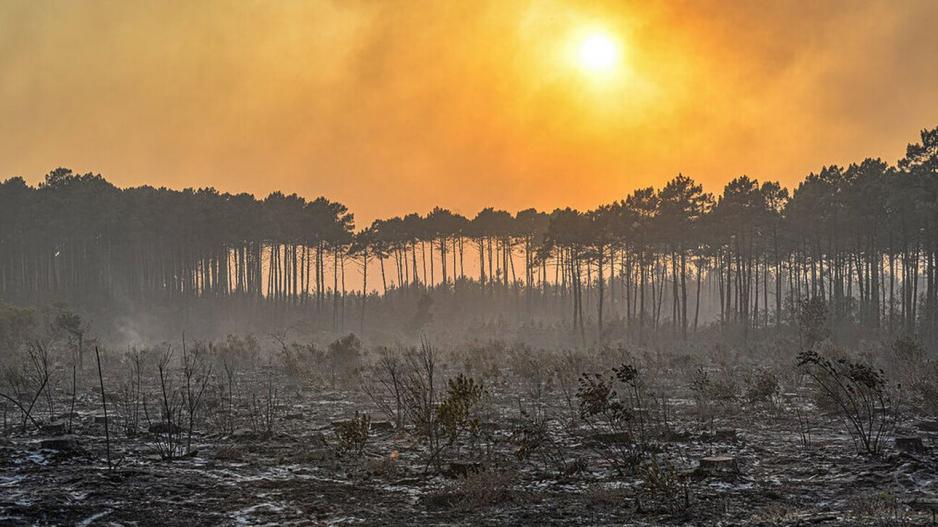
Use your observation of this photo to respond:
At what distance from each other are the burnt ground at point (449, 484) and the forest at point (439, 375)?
0.06 meters

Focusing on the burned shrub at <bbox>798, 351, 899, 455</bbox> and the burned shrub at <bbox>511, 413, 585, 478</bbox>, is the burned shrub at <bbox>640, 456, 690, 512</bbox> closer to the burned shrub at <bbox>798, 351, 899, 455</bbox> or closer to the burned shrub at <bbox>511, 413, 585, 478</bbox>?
the burned shrub at <bbox>511, 413, 585, 478</bbox>

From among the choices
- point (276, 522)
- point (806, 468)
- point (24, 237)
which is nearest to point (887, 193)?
point (806, 468)

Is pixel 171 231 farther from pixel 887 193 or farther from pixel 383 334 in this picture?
pixel 887 193

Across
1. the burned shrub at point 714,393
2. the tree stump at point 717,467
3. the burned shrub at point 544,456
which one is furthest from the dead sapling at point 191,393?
the burned shrub at point 714,393

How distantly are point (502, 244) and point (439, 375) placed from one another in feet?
178

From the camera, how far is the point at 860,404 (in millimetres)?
16547

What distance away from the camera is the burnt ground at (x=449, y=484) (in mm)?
8508

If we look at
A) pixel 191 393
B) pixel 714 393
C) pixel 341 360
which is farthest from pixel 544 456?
pixel 341 360

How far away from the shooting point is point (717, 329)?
5769 centimetres

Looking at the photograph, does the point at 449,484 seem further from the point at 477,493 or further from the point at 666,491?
the point at 666,491

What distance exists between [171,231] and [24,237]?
528 inches

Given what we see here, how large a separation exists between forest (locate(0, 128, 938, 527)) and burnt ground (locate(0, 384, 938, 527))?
63 millimetres

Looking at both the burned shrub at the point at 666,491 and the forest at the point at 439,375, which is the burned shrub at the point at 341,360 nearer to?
the forest at the point at 439,375

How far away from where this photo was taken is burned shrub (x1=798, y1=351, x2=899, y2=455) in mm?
11445
